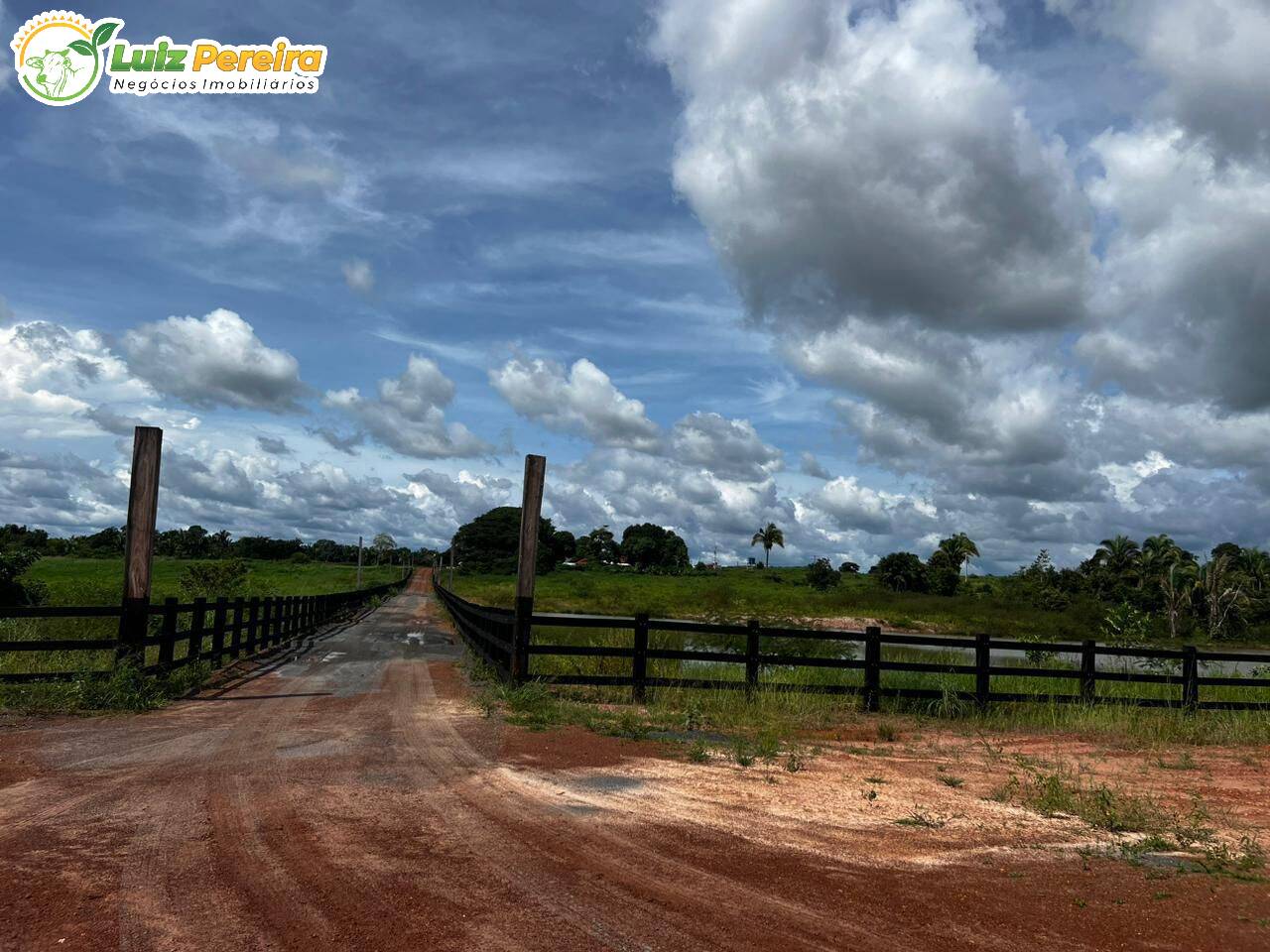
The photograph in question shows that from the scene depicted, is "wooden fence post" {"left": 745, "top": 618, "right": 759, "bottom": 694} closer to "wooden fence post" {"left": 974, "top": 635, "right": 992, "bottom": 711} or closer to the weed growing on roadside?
"wooden fence post" {"left": 974, "top": 635, "right": 992, "bottom": 711}

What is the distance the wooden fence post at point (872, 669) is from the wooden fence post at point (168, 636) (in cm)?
1024

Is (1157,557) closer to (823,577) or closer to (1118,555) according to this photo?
(1118,555)

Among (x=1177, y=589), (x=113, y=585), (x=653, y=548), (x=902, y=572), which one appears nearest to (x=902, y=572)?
(x=902, y=572)

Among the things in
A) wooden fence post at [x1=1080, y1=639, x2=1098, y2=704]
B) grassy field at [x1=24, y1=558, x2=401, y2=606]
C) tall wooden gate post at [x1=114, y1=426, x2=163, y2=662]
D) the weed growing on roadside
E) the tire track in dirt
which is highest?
tall wooden gate post at [x1=114, y1=426, x2=163, y2=662]

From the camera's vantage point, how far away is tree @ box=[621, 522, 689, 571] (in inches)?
5404

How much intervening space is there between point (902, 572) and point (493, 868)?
86243 millimetres

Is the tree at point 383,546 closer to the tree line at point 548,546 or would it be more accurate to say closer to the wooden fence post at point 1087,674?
the tree line at point 548,546

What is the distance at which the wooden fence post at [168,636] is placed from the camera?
489 inches

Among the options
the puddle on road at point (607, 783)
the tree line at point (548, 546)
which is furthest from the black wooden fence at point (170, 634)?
the tree line at point (548, 546)

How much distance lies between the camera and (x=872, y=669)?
13.1 m

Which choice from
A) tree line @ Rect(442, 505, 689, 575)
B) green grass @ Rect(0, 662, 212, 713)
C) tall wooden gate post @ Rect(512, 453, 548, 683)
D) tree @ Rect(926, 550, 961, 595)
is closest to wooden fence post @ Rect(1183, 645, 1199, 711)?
tall wooden gate post @ Rect(512, 453, 548, 683)

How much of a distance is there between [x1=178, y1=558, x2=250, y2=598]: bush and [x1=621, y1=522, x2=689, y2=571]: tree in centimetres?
9585

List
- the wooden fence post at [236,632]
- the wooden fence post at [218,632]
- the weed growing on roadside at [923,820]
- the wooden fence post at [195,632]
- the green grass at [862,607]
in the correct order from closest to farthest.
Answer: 1. the weed growing on roadside at [923,820]
2. the wooden fence post at [195,632]
3. the wooden fence post at [218,632]
4. the wooden fence post at [236,632]
5. the green grass at [862,607]

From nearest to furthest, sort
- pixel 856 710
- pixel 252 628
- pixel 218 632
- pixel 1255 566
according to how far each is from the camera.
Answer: pixel 856 710
pixel 218 632
pixel 252 628
pixel 1255 566
